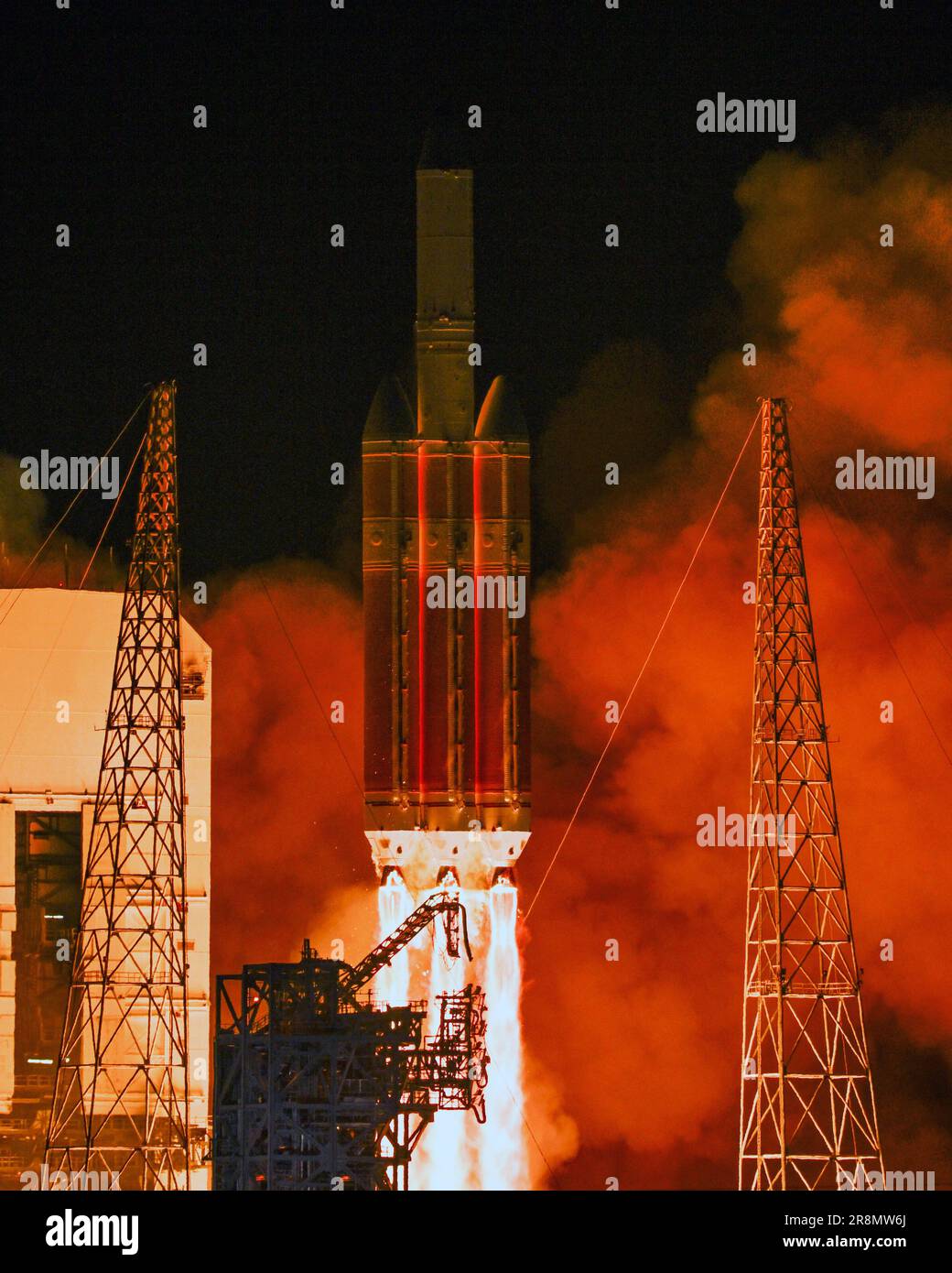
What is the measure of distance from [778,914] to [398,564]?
42.2 ft

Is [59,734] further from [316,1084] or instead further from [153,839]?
[316,1084]

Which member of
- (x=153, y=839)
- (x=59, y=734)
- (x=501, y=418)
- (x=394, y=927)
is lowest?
(x=394, y=927)

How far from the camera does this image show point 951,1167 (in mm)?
75750

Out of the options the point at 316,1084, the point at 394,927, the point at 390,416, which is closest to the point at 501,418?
the point at 390,416

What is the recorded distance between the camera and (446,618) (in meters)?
68.6

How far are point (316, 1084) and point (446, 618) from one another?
1244 centimetres

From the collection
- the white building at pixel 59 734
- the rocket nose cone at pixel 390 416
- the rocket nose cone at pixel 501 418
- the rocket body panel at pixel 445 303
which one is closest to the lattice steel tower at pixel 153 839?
the rocket nose cone at pixel 390 416

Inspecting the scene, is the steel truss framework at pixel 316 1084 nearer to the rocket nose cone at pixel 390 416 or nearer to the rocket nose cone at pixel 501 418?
the rocket nose cone at pixel 390 416

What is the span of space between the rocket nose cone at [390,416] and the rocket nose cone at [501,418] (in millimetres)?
1467

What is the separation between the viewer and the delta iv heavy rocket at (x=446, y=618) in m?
68.6

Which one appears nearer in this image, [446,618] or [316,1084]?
[316,1084]

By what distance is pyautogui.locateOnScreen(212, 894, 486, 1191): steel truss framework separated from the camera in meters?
59.1

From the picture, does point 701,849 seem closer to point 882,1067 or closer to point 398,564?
point 882,1067

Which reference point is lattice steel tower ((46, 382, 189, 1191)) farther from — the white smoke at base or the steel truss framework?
the white smoke at base
